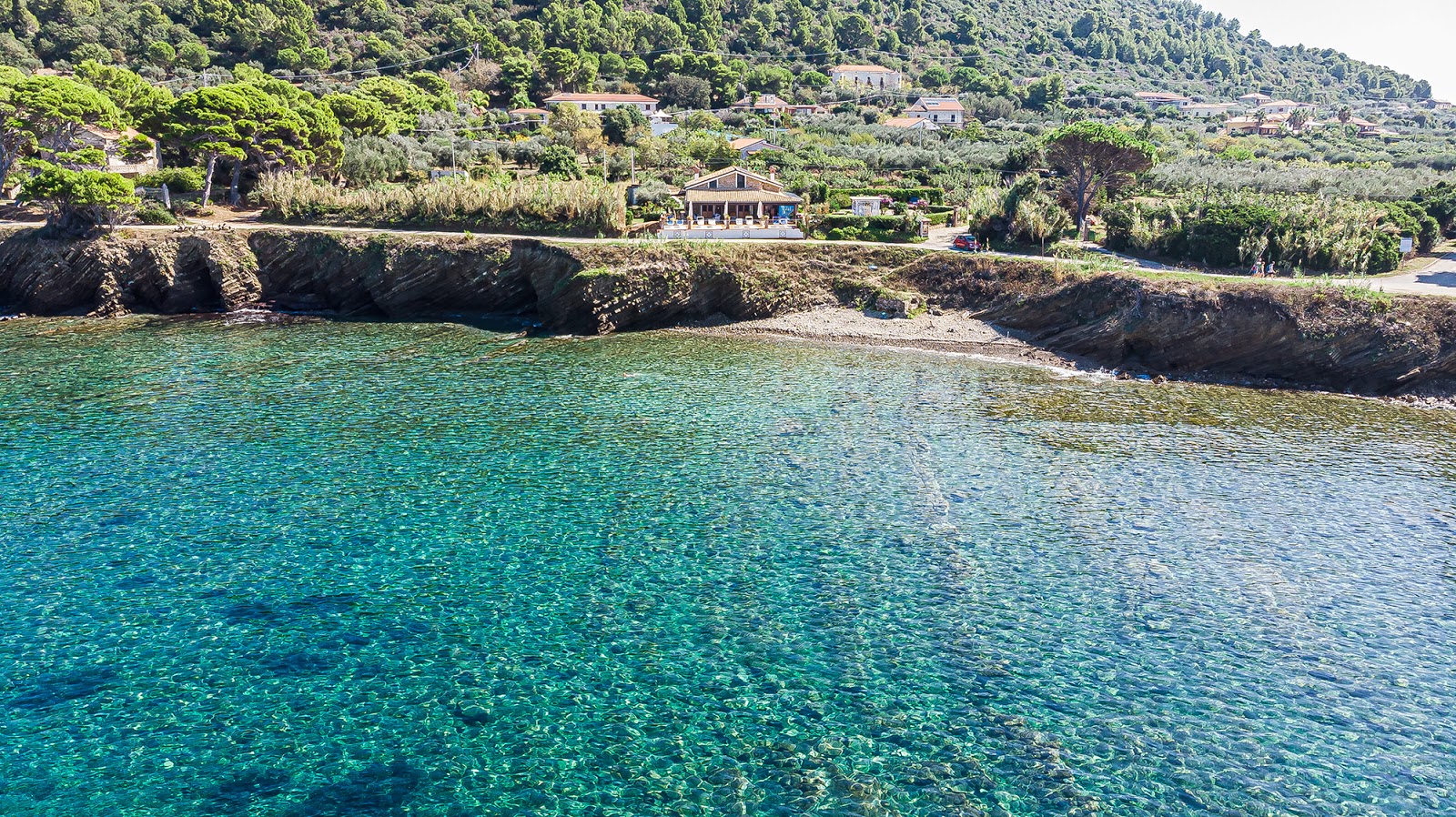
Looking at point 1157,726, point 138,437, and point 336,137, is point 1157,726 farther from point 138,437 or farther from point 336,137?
point 336,137

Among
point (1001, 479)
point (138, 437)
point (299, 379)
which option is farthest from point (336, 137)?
point (1001, 479)

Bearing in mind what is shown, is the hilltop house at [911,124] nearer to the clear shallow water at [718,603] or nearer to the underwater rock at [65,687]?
the clear shallow water at [718,603]

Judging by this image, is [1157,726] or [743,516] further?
[743,516]

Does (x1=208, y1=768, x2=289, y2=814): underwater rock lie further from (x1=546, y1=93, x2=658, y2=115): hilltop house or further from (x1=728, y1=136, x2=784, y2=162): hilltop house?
(x1=546, y1=93, x2=658, y2=115): hilltop house

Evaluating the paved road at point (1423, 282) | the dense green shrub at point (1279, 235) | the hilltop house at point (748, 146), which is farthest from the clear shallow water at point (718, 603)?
the hilltop house at point (748, 146)

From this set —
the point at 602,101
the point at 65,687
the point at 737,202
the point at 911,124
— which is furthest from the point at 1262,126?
the point at 65,687

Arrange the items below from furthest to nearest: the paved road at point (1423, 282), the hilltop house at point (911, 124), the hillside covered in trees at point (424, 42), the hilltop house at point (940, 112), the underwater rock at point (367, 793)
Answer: the hilltop house at point (940, 112), the hillside covered in trees at point (424, 42), the hilltop house at point (911, 124), the paved road at point (1423, 282), the underwater rock at point (367, 793)

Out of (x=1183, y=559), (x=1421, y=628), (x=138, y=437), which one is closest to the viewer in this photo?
(x=1421, y=628)
